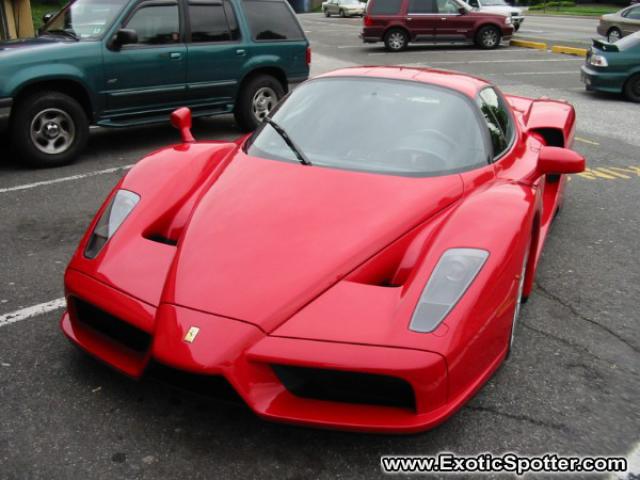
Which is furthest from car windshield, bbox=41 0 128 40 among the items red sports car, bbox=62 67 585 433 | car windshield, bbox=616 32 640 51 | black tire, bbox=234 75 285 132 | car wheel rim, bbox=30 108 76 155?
car windshield, bbox=616 32 640 51

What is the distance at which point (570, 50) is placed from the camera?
19.4 meters

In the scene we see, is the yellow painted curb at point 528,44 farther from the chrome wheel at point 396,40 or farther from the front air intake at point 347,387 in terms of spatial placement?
the front air intake at point 347,387

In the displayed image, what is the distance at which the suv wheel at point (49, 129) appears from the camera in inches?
263

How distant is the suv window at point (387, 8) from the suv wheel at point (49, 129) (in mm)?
15028

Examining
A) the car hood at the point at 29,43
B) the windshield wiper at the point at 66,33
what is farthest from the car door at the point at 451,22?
the car hood at the point at 29,43

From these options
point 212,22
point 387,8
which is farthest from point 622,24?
point 212,22

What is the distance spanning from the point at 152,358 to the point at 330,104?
6.56ft

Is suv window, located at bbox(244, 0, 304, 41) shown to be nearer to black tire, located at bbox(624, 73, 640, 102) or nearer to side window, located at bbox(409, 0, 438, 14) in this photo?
black tire, located at bbox(624, 73, 640, 102)

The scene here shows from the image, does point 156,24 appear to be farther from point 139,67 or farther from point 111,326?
point 111,326

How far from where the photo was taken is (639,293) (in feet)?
14.0

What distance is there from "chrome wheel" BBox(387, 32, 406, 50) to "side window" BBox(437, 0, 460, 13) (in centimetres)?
137

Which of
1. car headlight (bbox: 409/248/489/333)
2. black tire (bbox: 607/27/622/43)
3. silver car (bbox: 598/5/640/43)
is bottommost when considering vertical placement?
black tire (bbox: 607/27/622/43)

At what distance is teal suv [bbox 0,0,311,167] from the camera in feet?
22.1

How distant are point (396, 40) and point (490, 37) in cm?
287
